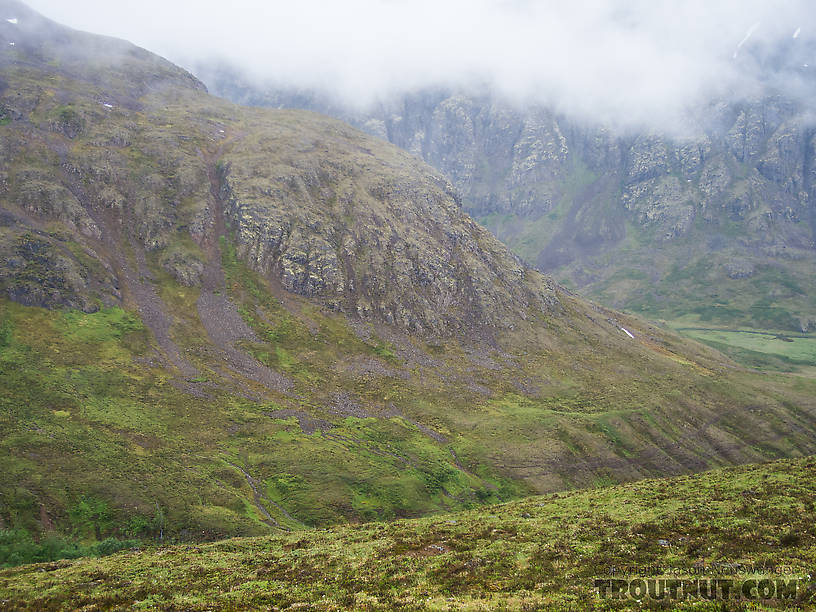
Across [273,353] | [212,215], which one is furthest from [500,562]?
[212,215]

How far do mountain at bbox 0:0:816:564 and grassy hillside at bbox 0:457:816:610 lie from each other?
25627 millimetres

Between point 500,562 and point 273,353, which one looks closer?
point 500,562

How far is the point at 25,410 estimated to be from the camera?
75.0 meters

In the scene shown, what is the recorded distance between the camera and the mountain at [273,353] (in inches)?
2923

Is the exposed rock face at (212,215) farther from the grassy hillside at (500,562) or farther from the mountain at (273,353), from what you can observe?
the grassy hillside at (500,562)

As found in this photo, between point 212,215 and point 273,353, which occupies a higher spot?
point 212,215

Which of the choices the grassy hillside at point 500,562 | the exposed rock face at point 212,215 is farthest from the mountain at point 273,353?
the grassy hillside at point 500,562

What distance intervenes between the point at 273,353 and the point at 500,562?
9282 centimetres

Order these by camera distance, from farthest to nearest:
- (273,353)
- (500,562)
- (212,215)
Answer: (212,215), (273,353), (500,562)

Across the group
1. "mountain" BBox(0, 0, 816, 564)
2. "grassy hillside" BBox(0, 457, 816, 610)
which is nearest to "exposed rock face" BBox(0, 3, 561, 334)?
"mountain" BBox(0, 0, 816, 564)

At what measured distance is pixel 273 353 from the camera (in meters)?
115

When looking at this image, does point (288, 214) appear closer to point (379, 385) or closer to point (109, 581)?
point (379, 385)

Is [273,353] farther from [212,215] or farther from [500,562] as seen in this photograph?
[500,562]

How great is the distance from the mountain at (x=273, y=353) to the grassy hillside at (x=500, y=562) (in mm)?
25627
